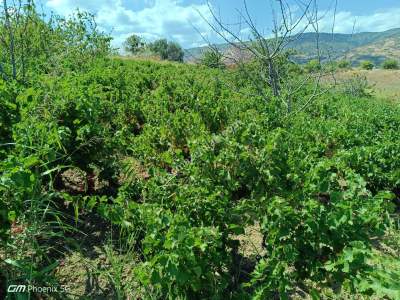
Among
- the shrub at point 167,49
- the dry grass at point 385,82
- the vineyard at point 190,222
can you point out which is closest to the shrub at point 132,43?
the shrub at point 167,49

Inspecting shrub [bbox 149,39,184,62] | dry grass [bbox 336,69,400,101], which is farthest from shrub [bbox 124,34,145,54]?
dry grass [bbox 336,69,400,101]

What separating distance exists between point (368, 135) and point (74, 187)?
537cm

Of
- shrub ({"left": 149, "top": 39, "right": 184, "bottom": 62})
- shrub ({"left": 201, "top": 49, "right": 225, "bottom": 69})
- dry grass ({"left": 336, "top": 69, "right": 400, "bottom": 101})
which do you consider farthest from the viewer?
shrub ({"left": 149, "top": 39, "right": 184, "bottom": 62})

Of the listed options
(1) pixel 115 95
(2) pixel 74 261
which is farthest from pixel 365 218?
(1) pixel 115 95

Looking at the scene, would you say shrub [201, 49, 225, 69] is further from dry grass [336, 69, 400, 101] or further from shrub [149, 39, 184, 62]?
shrub [149, 39, 184, 62]

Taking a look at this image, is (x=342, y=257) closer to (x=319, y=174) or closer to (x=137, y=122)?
(x=319, y=174)

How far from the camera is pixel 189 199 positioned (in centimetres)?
254

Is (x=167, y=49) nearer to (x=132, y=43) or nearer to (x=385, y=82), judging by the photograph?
(x=132, y=43)

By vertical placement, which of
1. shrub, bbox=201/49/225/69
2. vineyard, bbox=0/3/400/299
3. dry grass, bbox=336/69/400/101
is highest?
shrub, bbox=201/49/225/69

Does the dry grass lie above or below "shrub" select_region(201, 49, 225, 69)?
below

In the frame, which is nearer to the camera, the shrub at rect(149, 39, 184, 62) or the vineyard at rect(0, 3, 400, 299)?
the vineyard at rect(0, 3, 400, 299)

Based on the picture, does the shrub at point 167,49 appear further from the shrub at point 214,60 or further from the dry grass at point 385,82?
the shrub at point 214,60

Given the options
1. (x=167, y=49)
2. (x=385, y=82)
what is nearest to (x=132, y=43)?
(x=167, y=49)

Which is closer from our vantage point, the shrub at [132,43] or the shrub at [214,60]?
the shrub at [214,60]
